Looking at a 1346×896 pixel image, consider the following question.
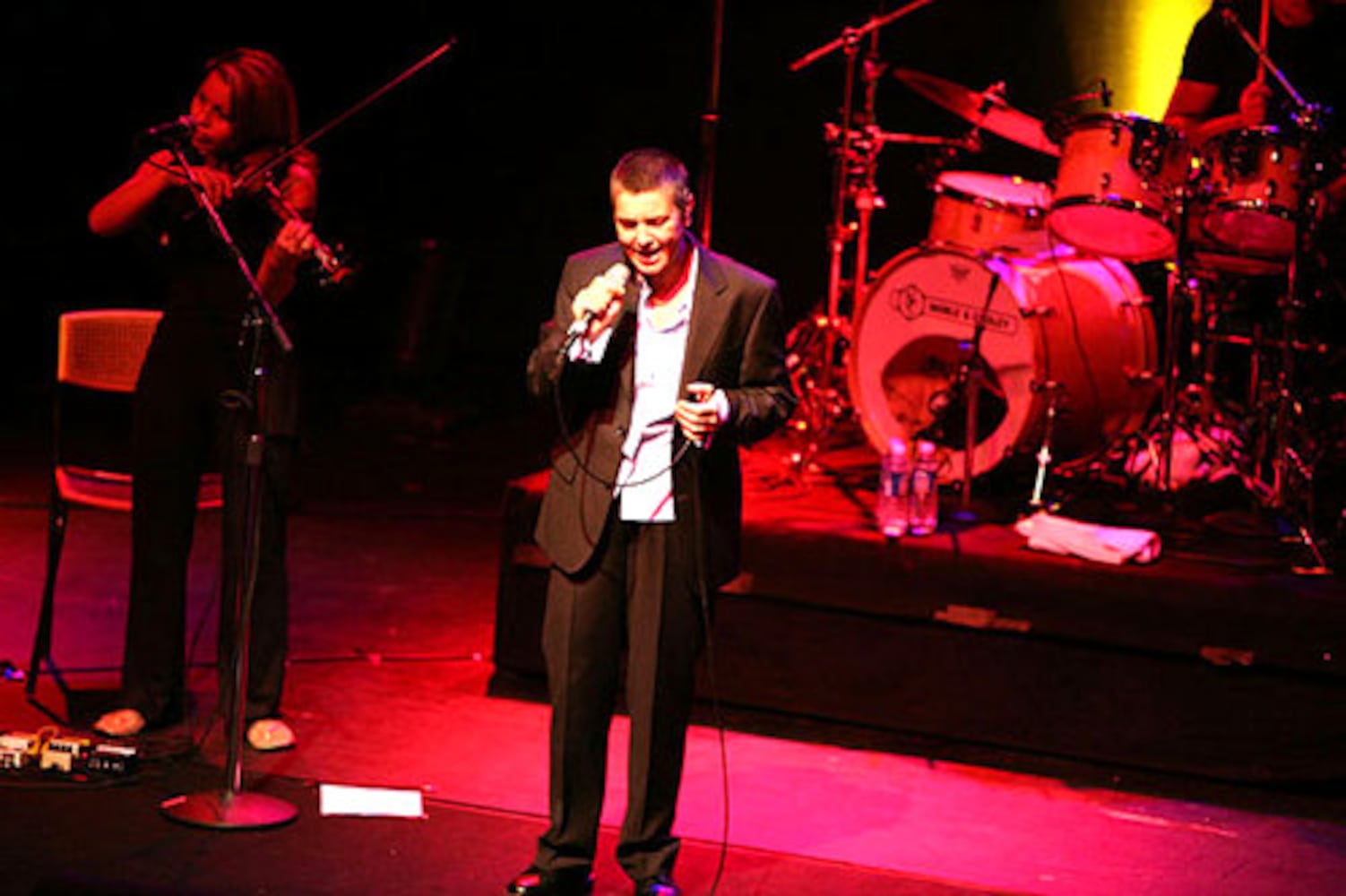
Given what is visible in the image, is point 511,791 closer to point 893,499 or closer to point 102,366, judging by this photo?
point 893,499

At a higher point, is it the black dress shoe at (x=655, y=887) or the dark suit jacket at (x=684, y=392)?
the dark suit jacket at (x=684, y=392)

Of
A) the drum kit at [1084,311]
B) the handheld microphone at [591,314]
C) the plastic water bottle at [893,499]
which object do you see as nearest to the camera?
the handheld microphone at [591,314]

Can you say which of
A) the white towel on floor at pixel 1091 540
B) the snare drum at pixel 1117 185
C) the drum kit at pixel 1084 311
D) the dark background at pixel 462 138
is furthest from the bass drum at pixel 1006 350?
the dark background at pixel 462 138

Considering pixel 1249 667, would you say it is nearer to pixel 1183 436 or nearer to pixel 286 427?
pixel 1183 436

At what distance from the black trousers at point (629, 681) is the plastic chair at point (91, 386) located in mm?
1674

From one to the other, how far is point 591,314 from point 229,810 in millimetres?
1654

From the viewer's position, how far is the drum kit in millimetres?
6578

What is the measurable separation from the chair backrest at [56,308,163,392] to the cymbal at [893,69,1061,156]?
309 cm

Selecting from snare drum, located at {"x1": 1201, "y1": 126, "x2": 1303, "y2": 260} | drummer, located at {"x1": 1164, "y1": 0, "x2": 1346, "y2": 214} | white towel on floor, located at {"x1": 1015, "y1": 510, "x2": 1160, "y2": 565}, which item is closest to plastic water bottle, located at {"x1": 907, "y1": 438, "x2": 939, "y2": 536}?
white towel on floor, located at {"x1": 1015, "y1": 510, "x2": 1160, "y2": 565}

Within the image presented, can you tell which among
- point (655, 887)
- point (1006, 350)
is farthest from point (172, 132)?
point (1006, 350)

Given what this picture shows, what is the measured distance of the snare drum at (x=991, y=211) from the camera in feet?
25.5

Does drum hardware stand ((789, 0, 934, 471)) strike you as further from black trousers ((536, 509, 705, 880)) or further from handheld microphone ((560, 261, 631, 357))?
handheld microphone ((560, 261, 631, 357))

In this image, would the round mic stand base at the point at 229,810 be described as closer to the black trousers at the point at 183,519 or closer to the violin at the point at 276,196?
the black trousers at the point at 183,519

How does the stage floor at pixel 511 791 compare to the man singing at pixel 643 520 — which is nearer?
the man singing at pixel 643 520
